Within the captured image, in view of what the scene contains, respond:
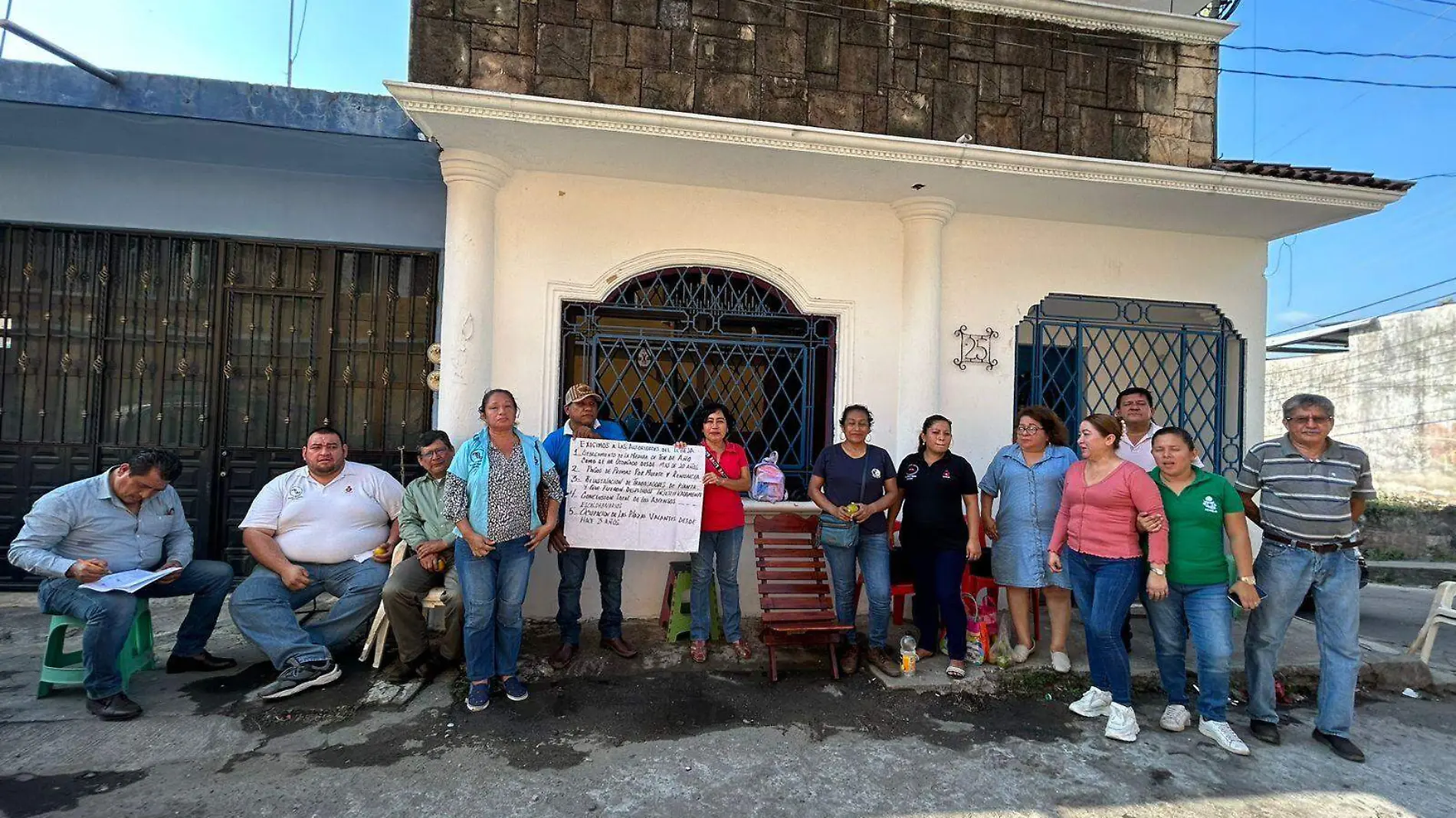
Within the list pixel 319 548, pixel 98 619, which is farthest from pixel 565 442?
pixel 98 619

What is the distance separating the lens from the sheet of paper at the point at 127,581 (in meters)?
3.56

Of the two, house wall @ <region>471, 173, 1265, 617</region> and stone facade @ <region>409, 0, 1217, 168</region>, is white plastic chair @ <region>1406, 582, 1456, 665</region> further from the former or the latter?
stone facade @ <region>409, 0, 1217, 168</region>

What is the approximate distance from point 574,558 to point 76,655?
2645 millimetres

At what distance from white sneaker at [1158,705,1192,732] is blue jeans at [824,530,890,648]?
1.50 meters

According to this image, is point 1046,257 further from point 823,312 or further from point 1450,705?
point 1450,705

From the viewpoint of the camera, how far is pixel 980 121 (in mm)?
5074

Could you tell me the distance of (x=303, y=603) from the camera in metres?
4.23

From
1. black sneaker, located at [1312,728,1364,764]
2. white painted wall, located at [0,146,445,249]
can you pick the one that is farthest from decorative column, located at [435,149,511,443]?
black sneaker, located at [1312,728,1364,764]

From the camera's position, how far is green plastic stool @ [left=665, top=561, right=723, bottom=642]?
472cm

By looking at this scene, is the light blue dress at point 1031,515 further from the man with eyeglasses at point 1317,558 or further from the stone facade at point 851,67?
the stone facade at point 851,67

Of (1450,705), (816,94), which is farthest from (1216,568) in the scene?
(816,94)

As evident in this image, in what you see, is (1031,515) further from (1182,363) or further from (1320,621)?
(1182,363)

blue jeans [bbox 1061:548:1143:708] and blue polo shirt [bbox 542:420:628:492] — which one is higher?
blue polo shirt [bbox 542:420:628:492]

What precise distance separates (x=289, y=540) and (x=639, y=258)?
2871 mm
